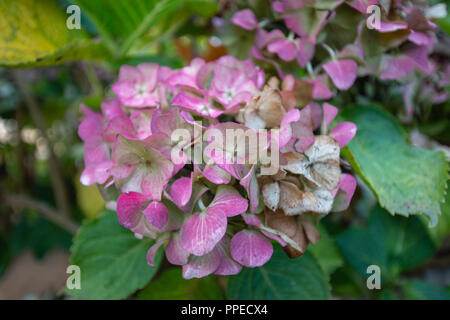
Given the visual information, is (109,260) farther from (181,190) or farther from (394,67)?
(394,67)

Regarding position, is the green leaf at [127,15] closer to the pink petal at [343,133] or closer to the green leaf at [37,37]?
the green leaf at [37,37]

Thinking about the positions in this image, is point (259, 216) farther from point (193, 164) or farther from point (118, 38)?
point (118, 38)

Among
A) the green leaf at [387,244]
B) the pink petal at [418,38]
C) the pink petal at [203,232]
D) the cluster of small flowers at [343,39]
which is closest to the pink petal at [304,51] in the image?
the cluster of small flowers at [343,39]

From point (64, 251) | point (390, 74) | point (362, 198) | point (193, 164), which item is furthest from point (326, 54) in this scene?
point (64, 251)

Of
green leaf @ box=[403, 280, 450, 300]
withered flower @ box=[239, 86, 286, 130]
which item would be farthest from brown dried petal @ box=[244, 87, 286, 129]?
green leaf @ box=[403, 280, 450, 300]

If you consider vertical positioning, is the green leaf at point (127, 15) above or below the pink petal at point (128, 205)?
above

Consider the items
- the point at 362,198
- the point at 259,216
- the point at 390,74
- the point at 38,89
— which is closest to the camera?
the point at 259,216
